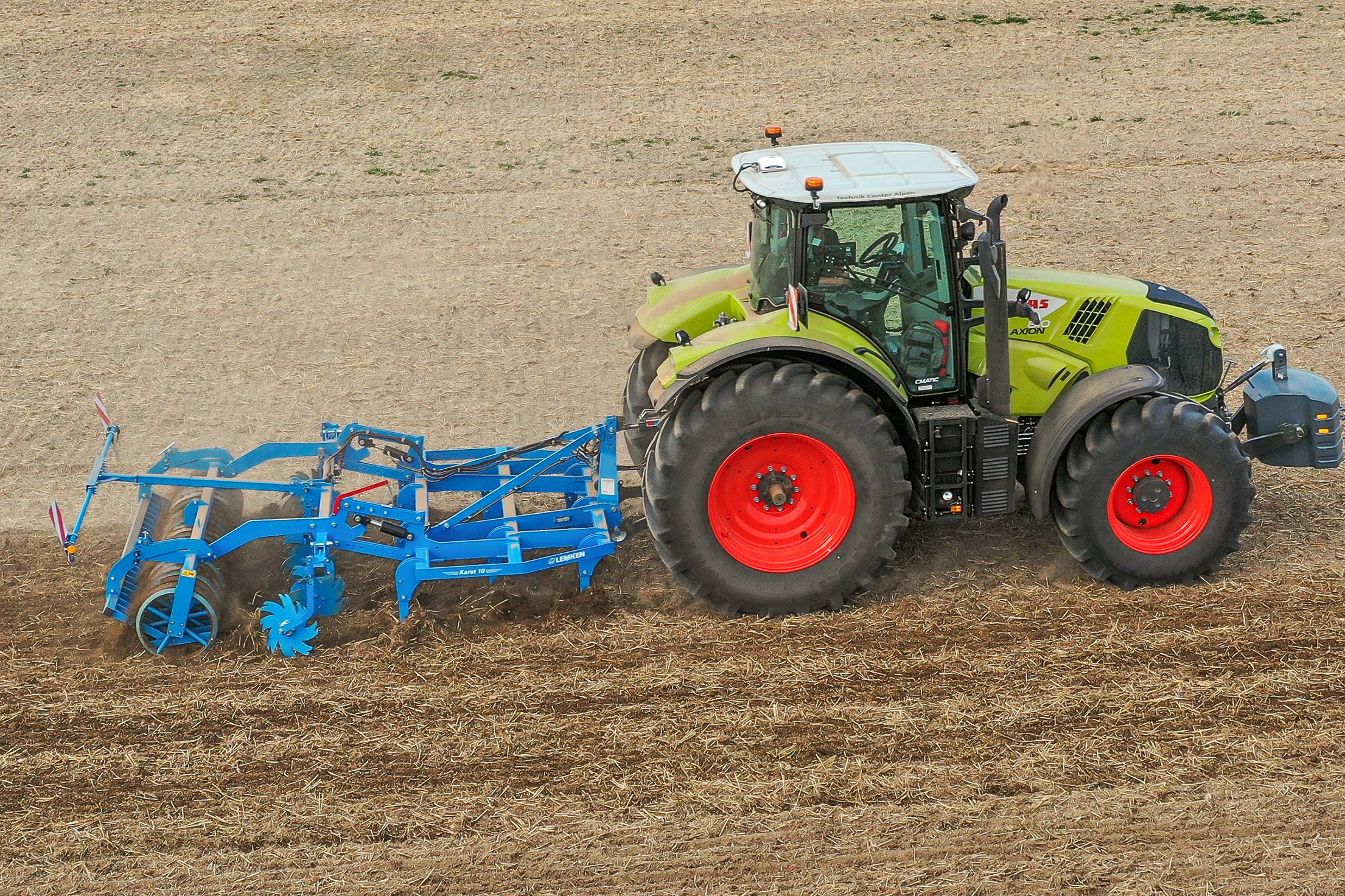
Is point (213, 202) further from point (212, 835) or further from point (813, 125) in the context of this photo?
point (212, 835)

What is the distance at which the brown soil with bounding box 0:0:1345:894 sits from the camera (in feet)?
16.5

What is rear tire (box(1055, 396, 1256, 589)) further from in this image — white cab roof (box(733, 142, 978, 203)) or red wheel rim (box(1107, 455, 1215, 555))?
white cab roof (box(733, 142, 978, 203))

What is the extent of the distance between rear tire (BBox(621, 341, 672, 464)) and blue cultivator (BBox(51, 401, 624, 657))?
26cm

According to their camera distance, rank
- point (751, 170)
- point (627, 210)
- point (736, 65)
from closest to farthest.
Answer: point (751, 170)
point (627, 210)
point (736, 65)

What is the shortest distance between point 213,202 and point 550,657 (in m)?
10.2

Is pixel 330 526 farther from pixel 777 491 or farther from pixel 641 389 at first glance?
pixel 777 491

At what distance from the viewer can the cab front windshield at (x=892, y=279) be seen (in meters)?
6.25

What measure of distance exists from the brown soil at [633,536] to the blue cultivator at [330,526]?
27cm

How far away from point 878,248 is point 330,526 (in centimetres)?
307

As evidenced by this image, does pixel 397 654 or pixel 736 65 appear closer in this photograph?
pixel 397 654

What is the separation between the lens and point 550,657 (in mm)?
6215

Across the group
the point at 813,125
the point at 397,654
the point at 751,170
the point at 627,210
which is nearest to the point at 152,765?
the point at 397,654

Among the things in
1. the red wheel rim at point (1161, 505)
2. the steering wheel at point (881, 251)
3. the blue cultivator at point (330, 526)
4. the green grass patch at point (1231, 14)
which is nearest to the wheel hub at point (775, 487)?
the blue cultivator at point (330, 526)

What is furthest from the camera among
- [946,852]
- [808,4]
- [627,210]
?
[808,4]
